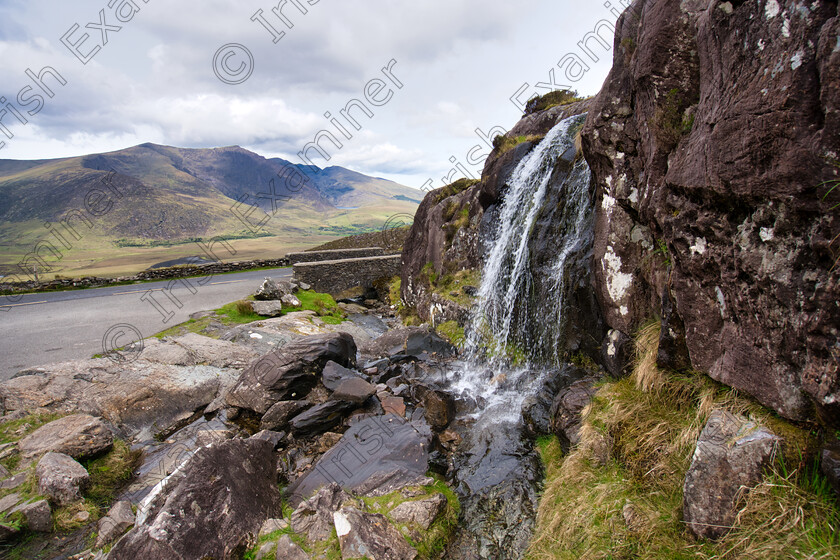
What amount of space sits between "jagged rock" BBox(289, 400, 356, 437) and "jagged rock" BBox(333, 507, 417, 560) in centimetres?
335

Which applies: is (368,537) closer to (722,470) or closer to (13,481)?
(722,470)

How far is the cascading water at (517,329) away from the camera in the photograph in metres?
5.79

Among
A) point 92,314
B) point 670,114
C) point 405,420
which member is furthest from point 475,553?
point 92,314

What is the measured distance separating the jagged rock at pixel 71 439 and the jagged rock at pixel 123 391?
2.97ft

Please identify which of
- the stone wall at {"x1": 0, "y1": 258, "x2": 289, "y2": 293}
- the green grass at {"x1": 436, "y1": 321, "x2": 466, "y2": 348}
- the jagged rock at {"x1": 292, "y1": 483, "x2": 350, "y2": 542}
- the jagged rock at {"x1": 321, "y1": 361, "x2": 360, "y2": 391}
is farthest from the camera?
the stone wall at {"x1": 0, "y1": 258, "x2": 289, "y2": 293}

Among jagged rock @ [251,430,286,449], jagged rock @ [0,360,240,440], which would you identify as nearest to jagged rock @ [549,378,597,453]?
jagged rock @ [251,430,286,449]

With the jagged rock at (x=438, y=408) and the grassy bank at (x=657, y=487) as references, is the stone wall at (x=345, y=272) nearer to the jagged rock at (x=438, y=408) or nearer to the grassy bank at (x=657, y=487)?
the jagged rock at (x=438, y=408)

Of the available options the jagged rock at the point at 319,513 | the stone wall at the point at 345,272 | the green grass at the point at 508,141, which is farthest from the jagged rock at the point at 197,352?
the green grass at the point at 508,141

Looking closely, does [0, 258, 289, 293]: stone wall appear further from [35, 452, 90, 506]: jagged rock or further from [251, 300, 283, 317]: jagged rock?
[35, 452, 90, 506]: jagged rock

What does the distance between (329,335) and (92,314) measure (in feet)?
40.7

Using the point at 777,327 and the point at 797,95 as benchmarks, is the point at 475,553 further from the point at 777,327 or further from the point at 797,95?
the point at 797,95

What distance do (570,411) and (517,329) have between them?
177 inches

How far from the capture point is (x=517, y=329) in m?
10.6

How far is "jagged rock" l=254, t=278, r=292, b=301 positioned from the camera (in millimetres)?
16906
